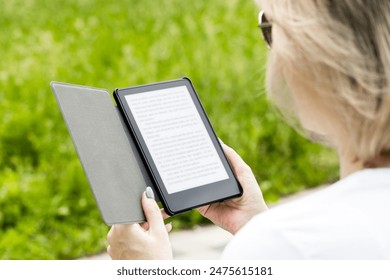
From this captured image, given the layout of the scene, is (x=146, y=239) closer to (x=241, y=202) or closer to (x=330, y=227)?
(x=241, y=202)

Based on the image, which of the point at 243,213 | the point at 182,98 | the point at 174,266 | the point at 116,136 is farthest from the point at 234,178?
the point at 174,266

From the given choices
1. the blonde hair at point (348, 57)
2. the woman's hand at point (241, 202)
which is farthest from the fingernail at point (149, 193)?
the blonde hair at point (348, 57)

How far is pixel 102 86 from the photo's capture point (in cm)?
629

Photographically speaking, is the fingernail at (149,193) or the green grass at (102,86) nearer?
the fingernail at (149,193)

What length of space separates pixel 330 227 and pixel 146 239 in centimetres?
65

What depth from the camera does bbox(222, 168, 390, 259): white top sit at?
116cm

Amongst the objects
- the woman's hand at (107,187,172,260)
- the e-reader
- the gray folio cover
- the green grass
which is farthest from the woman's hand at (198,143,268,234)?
the green grass

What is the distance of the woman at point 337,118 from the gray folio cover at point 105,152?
1.78 ft

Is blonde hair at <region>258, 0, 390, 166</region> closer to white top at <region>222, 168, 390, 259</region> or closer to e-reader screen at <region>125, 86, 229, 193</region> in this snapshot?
white top at <region>222, 168, 390, 259</region>

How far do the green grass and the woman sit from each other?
278 centimetres

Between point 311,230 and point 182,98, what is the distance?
1.02 m

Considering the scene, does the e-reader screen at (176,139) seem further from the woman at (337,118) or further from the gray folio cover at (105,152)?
the woman at (337,118)

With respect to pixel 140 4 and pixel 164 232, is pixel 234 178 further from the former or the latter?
pixel 140 4

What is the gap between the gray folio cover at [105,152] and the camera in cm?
173
